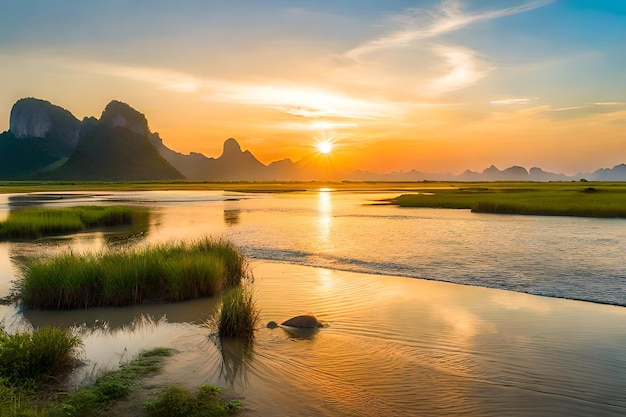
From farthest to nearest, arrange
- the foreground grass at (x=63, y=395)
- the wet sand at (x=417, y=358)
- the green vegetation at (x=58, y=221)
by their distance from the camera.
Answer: the green vegetation at (x=58, y=221) → the wet sand at (x=417, y=358) → the foreground grass at (x=63, y=395)

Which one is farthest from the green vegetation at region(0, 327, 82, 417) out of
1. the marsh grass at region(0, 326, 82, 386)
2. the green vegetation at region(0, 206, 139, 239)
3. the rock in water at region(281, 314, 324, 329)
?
the green vegetation at region(0, 206, 139, 239)

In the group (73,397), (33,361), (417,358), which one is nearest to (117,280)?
(33,361)

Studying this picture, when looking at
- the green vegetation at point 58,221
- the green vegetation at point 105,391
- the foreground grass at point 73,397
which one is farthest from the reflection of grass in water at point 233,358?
the green vegetation at point 58,221

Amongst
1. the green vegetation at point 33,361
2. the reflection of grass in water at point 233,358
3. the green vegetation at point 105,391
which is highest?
the green vegetation at point 33,361

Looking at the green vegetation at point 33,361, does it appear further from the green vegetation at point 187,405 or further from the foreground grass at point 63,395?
the green vegetation at point 187,405

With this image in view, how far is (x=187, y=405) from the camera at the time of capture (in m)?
8.58

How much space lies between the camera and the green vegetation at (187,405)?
845cm

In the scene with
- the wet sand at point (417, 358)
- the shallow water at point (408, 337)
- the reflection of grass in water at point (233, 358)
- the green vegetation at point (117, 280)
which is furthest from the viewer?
the green vegetation at point (117, 280)

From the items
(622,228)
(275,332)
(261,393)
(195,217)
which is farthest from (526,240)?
(195,217)

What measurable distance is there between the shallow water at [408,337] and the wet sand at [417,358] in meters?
0.04

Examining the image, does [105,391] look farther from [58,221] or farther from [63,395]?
[58,221]

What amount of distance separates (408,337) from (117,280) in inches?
413

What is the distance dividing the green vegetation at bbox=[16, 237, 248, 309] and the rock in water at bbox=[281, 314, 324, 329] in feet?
16.7

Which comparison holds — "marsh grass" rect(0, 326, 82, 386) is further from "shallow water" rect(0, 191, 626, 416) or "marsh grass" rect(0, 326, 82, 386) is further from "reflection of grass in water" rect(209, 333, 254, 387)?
"reflection of grass in water" rect(209, 333, 254, 387)
